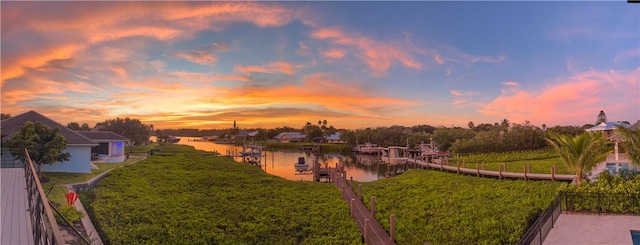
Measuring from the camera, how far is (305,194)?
2044cm

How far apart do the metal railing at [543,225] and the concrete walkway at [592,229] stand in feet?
0.47

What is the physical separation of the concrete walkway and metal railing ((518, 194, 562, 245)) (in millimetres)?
143

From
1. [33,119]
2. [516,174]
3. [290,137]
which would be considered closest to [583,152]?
[516,174]

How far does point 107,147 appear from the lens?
34.8 meters

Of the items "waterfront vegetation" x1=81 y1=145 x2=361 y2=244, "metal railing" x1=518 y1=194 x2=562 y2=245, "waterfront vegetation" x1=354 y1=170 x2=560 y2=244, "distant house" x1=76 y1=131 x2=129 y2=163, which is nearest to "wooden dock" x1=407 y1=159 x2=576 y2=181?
"waterfront vegetation" x1=354 y1=170 x2=560 y2=244

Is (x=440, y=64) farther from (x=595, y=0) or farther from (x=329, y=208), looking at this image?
(x=329, y=208)

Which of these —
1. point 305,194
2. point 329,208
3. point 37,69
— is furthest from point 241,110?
point 329,208

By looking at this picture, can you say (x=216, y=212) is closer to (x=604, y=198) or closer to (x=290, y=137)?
(x=604, y=198)

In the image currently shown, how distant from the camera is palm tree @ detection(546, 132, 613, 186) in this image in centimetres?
1694

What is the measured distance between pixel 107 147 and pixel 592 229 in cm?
3806

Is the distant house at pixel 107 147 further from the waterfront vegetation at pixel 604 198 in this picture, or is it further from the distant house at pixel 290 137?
the distant house at pixel 290 137

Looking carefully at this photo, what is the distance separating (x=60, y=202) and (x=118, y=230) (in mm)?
4322

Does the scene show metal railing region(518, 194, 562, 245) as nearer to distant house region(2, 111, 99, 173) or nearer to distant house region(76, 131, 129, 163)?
distant house region(2, 111, 99, 173)

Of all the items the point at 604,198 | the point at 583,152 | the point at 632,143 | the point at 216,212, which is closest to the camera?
the point at 604,198
